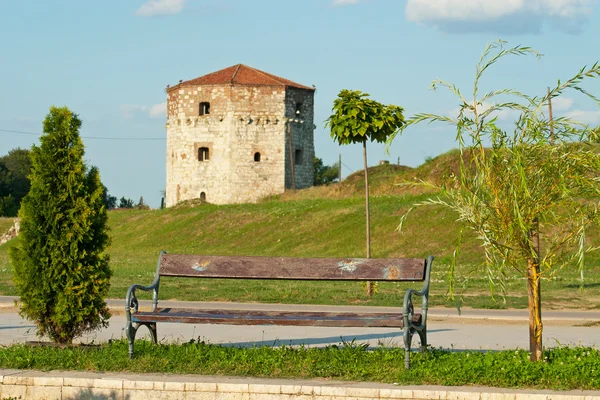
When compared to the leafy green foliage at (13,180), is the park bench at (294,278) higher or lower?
lower

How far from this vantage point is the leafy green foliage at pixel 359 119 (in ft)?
65.8

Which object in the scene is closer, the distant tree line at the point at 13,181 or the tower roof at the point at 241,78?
the tower roof at the point at 241,78

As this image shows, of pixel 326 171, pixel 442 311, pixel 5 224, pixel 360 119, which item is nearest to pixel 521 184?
pixel 442 311

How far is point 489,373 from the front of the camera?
822 cm

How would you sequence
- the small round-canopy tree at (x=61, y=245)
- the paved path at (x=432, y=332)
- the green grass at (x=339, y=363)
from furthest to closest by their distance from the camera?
the paved path at (x=432, y=332) → the small round-canopy tree at (x=61, y=245) → the green grass at (x=339, y=363)

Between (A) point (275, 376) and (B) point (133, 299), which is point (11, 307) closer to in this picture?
(B) point (133, 299)

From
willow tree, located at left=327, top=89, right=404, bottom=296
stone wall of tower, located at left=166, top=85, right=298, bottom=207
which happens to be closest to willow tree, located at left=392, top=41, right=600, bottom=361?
willow tree, located at left=327, top=89, right=404, bottom=296

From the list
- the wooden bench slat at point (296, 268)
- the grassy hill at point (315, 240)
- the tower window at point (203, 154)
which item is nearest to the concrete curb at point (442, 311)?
the grassy hill at point (315, 240)

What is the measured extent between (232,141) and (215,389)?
5572 centimetres

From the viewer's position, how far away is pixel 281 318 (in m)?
9.27

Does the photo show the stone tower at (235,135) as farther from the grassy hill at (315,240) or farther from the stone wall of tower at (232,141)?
the grassy hill at (315,240)

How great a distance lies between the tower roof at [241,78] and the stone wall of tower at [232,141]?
0.34 metres

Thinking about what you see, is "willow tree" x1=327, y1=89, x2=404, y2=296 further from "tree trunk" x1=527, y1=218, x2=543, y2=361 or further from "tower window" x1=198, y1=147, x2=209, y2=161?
"tower window" x1=198, y1=147, x2=209, y2=161

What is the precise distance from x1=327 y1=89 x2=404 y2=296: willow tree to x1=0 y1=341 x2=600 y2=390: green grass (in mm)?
10711
